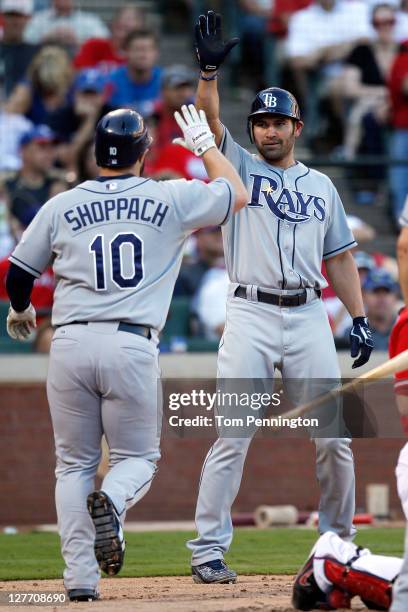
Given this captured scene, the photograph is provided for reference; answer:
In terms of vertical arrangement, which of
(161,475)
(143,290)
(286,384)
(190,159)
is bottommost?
(161,475)

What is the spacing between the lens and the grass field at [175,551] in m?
6.82

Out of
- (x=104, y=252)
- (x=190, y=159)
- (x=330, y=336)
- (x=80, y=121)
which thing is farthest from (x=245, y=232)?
(x=80, y=121)

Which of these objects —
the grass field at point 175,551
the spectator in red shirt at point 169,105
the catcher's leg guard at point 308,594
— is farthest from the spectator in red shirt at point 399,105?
the catcher's leg guard at point 308,594

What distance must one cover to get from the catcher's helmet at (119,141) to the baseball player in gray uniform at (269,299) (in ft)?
2.36

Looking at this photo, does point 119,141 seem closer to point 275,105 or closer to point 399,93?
point 275,105

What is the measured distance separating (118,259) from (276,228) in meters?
1.11

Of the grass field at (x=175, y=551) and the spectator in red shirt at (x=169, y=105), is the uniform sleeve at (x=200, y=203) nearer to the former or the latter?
the grass field at (x=175, y=551)

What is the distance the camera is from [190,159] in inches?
459

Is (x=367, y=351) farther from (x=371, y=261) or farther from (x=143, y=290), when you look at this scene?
(x=371, y=261)

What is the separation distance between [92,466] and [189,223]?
1.12m

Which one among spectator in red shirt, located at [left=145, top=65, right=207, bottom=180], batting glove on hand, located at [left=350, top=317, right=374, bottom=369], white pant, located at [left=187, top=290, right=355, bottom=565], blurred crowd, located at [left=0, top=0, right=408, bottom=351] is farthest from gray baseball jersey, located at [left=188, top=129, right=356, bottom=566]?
spectator in red shirt, located at [left=145, top=65, right=207, bottom=180]

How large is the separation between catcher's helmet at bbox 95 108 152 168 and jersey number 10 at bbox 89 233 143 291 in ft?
1.23

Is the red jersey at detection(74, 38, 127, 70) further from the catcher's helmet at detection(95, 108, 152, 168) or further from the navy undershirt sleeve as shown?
the navy undershirt sleeve

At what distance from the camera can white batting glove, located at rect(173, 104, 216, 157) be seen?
224 inches
